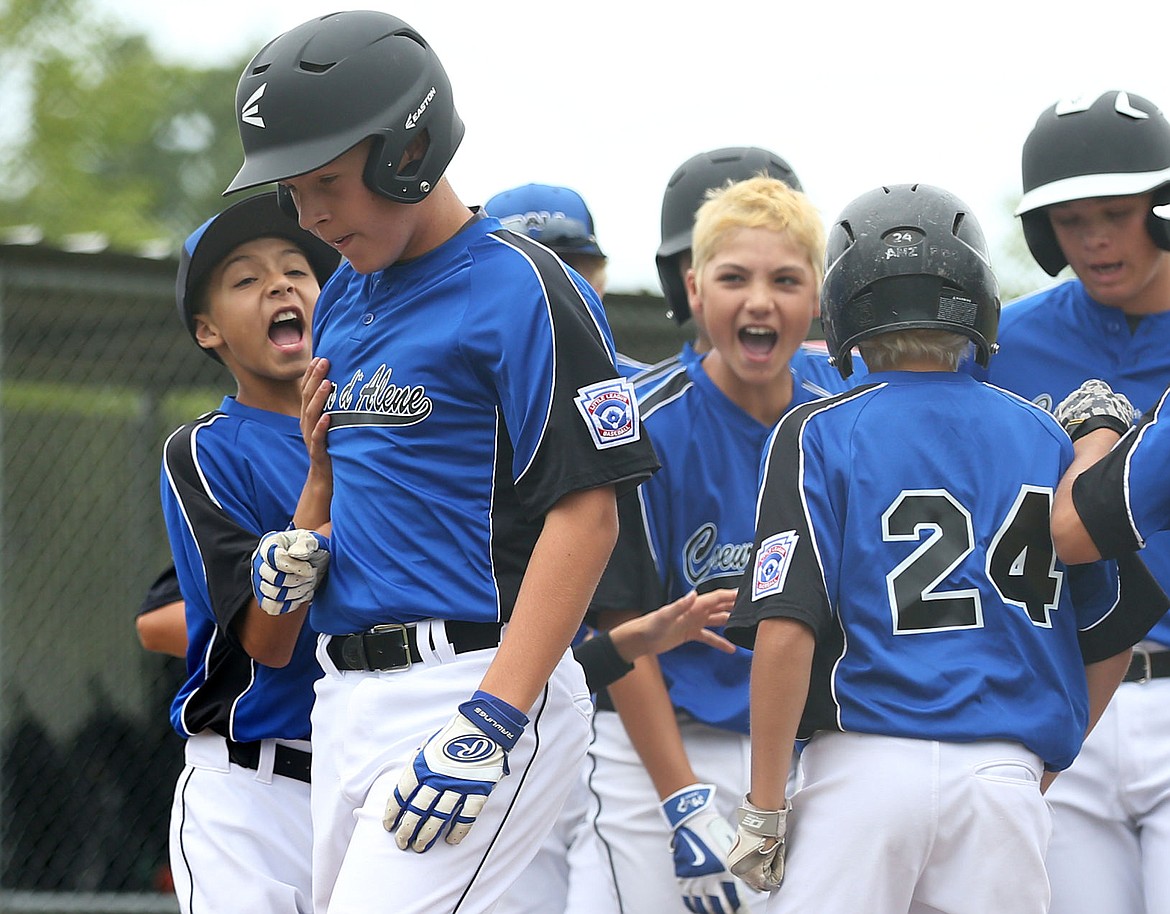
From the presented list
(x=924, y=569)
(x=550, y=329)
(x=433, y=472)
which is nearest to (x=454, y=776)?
(x=433, y=472)

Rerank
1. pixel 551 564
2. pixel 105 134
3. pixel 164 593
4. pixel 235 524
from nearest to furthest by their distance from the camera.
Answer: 1. pixel 551 564
2. pixel 235 524
3. pixel 164 593
4. pixel 105 134

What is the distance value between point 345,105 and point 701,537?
1.47m

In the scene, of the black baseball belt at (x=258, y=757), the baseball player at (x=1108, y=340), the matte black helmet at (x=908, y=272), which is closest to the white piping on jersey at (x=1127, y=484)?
the matte black helmet at (x=908, y=272)

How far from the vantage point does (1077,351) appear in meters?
3.67

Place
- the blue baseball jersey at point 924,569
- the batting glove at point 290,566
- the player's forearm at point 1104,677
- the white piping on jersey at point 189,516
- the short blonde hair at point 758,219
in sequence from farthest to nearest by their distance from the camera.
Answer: the short blonde hair at point 758,219 → the white piping on jersey at point 189,516 → the player's forearm at point 1104,677 → the batting glove at point 290,566 → the blue baseball jersey at point 924,569

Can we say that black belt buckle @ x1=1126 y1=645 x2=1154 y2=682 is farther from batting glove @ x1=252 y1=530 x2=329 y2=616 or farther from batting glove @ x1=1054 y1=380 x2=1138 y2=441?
batting glove @ x1=252 y1=530 x2=329 y2=616

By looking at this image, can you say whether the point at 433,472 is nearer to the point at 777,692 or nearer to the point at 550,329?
the point at 550,329

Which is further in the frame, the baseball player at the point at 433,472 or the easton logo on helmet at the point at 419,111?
the easton logo on helmet at the point at 419,111

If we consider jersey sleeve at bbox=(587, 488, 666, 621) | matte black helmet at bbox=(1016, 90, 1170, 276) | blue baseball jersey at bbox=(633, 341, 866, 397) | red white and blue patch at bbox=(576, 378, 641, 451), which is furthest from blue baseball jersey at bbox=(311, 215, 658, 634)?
matte black helmet at bbox=(1016, 90, 1170, 276)

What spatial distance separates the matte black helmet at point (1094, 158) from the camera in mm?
3615

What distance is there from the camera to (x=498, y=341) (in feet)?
8.69

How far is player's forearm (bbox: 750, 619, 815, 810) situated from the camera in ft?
8.82

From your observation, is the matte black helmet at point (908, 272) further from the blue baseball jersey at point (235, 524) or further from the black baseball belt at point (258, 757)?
the black baseball belt at point (258, 757)

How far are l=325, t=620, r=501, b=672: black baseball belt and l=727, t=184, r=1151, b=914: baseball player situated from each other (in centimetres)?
46
